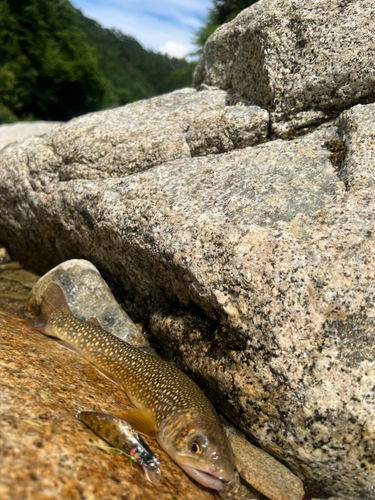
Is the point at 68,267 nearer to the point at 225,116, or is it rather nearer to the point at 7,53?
the point at 225,116

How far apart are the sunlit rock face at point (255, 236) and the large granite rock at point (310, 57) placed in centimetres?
3

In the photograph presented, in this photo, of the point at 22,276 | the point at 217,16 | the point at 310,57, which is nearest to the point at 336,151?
the point at 310,57

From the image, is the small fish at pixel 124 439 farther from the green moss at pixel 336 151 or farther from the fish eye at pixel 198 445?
the green moss at pixel 336 151

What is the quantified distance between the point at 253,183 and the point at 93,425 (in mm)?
3111

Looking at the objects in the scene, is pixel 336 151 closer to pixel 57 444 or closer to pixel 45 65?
pixel 57 444

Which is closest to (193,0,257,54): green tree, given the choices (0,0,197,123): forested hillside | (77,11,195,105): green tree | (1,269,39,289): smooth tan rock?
(0,0,197,123): forested hillside

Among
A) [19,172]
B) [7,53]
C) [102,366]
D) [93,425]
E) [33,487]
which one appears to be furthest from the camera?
[7,53]

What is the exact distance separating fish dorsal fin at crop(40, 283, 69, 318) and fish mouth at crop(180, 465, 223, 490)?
2744mm

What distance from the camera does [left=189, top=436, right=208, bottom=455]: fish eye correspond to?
3164mm

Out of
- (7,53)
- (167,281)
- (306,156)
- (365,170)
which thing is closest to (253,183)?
(306,156)

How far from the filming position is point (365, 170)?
12.8ft

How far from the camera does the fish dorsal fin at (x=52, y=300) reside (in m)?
4.95

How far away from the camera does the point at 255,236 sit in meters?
3.79

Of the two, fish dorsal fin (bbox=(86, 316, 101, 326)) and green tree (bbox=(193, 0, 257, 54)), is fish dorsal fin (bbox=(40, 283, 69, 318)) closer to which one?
fish dorsal fin (bbox=(86, 316, 101, 326))
